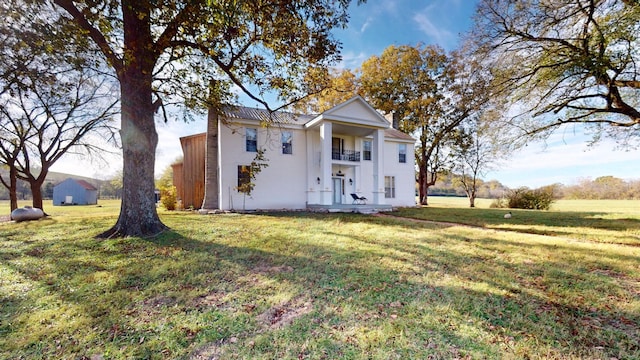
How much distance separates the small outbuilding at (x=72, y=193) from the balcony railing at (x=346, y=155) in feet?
127

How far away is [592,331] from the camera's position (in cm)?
274

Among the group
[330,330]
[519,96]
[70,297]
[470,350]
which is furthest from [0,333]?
[519,96]

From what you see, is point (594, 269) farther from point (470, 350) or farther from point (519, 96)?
point (519, 96)

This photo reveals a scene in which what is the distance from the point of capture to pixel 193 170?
15.4m

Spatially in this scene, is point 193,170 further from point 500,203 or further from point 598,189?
point 598,189

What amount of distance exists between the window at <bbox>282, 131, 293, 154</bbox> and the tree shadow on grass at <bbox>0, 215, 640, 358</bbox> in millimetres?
9630

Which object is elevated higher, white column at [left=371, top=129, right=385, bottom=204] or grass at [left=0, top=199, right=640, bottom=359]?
white column at [left=371, top=129, right=385, bottom=204]

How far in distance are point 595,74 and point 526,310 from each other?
7918mm

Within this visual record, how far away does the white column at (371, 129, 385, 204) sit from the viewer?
15352mm

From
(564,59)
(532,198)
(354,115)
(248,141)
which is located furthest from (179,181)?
(532,198)

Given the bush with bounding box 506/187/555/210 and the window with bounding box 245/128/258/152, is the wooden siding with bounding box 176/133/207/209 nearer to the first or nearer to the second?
the window with bounding box 245/128/258/152

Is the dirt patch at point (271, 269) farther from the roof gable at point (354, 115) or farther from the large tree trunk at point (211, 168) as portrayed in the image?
the roof gable at point (354, 115)

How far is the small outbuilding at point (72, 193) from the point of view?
3544cm

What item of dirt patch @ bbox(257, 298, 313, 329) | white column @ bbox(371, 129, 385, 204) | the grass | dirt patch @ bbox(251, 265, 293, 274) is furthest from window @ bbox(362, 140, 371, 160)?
dirt patch @ bbox(257, 298, 313, 329)
